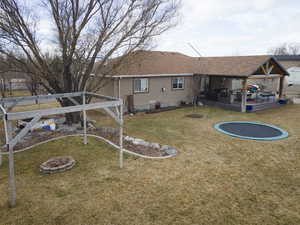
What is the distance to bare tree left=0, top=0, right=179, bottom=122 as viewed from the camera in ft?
30.6

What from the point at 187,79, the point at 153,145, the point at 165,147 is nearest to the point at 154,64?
the point at 187,79

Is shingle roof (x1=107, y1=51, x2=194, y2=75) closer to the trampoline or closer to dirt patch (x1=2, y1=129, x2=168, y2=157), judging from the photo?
dirt patch (x1=2, y1=129, x2=168, y2=157)

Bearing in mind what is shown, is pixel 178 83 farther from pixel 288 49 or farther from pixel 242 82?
pixel 288 49

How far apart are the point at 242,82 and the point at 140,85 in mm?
7271

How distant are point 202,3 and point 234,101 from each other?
866 centimetres

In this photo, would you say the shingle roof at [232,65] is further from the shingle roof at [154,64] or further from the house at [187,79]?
the shingle roof at [154,64]

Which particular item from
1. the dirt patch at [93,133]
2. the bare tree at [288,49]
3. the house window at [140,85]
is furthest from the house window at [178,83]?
the bare tree at [288,49]

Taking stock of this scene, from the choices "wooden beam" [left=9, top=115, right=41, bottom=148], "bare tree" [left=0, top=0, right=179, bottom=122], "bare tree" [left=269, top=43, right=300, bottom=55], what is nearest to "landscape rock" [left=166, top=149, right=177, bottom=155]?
"wooden beam" [left=9, top=115, right=41, bottom=148]

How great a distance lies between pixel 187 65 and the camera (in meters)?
→ 18.2

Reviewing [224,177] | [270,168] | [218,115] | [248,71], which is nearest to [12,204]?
[224,177]

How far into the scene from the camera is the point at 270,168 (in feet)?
21.1

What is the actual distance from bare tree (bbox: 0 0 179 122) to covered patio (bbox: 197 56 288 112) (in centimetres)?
606

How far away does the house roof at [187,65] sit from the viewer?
13.8m

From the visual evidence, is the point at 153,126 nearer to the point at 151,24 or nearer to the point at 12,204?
the point at 151,24
